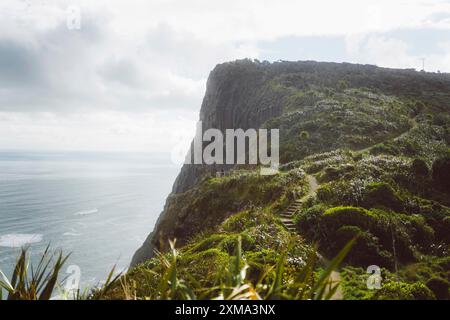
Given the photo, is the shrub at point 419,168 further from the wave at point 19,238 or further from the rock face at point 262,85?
the wave at point 19,238

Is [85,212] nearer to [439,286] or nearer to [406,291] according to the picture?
[439,286]

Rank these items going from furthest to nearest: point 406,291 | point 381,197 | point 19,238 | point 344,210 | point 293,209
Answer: point 19,238
point 381,197
point 293,209
point 344,210
point 406,291

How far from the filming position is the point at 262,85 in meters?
81.1

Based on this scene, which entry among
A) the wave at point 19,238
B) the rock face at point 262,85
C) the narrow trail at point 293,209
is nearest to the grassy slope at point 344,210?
the narrow trail at point 293,209

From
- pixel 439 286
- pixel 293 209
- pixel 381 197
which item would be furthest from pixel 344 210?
pixel 439 286

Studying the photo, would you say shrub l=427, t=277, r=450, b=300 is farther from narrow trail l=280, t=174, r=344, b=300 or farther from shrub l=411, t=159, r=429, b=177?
shrub l=411, t=159, r=429, b=177

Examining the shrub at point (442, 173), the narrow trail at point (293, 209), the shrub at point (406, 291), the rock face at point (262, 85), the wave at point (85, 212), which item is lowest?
the wave at point (85, 212)

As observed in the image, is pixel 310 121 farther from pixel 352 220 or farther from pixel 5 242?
pixel 5 242

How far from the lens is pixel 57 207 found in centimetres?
17925

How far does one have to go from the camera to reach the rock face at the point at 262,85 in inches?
2778

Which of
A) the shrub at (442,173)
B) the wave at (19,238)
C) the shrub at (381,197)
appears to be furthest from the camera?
the wave at (19,238)

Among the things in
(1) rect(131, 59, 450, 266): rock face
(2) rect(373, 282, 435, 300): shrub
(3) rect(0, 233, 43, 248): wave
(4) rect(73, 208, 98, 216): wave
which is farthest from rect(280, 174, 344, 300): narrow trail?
(4) rect(73, 208, 98, 216): wave
